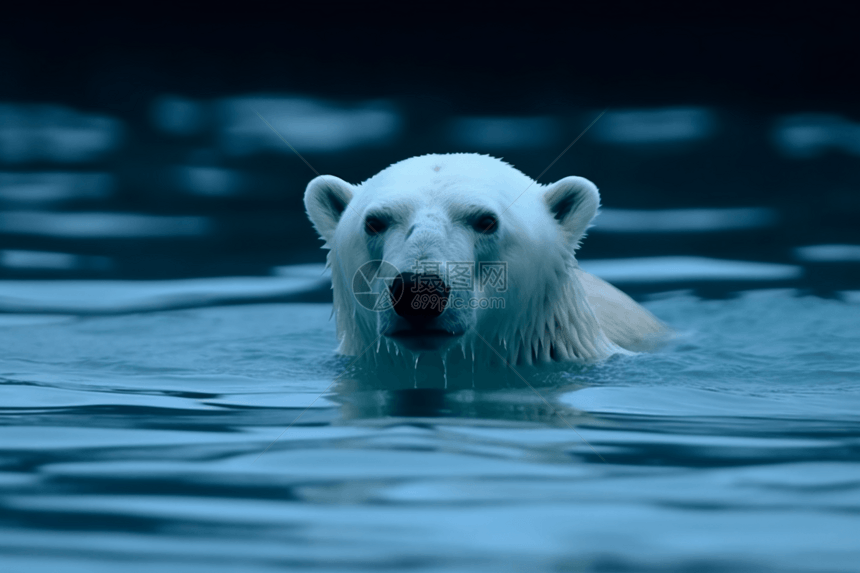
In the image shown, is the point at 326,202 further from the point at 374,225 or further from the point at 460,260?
the point at 460,260

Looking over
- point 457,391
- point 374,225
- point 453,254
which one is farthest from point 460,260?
point 457,391

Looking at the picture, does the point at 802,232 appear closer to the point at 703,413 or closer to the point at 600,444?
the point at 703,413

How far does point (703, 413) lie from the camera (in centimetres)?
430

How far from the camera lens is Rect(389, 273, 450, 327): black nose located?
4.03 metres

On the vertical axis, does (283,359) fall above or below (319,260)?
below

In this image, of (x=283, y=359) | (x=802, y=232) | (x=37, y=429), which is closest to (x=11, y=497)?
(x=37, y=429)

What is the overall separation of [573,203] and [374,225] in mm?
1160

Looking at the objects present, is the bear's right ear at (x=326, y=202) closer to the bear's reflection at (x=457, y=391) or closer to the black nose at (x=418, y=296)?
the bear's reflection at (x=457, y=391)

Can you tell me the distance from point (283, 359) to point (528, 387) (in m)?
1.77

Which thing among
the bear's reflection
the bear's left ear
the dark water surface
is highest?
the bear's left ear

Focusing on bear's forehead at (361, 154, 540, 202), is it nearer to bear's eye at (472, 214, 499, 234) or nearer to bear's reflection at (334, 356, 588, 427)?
bear's eye at (472, 214, 499, 234)

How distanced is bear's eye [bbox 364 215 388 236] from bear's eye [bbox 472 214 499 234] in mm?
407

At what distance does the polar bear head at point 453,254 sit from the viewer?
14.1 ft

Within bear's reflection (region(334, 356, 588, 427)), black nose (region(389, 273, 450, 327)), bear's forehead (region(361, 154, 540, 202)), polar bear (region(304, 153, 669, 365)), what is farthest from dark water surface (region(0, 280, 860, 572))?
bear's forehead (region(361, 154, 540, 202))
